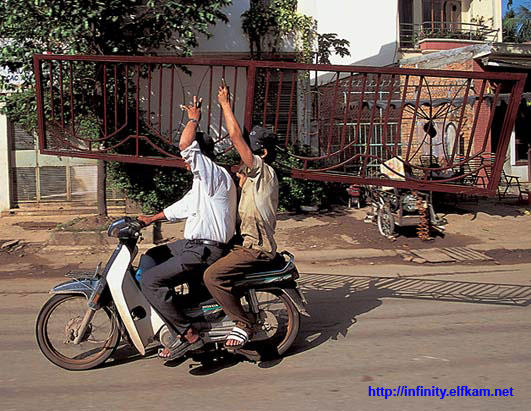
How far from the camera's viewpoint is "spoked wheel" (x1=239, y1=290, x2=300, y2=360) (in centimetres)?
473

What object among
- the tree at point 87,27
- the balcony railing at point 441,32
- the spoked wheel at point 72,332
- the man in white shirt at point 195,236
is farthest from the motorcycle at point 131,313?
the balcony railing at point 441,32

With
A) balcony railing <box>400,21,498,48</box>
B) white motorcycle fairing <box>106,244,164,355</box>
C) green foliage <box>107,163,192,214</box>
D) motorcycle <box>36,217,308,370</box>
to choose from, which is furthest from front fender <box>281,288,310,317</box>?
balcony railing <box>400,21,498,48</box>

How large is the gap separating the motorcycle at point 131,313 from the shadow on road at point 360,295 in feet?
1.78

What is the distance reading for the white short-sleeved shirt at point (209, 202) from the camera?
436 centimetres

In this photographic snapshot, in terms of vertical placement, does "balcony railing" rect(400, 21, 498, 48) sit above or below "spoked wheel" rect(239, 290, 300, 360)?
above

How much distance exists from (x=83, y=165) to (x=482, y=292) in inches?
382

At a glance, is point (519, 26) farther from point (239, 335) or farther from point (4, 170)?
point (239, 335)

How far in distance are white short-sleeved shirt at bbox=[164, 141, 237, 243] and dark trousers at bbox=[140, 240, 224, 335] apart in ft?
0.37

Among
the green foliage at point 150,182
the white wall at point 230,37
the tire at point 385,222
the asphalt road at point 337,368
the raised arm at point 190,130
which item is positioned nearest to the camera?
the asphalt road at point 337,368

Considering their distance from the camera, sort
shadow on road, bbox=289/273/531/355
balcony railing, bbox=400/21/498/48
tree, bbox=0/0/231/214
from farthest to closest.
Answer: balcony railing, bbox=400/21/498/48 → tree, bbox=0/0/231/214 → shadow on road, bbox=289/273/531/355

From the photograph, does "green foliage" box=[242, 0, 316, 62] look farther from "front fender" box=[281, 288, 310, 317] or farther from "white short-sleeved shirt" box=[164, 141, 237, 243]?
"front fender" box=[281, 288, 310, 317]

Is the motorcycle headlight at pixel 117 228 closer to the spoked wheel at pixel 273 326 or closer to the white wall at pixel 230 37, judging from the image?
the spoked wheel at pixel 273 326

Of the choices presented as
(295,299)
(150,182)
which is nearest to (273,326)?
(295,299)

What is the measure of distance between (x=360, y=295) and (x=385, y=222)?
169 inches
